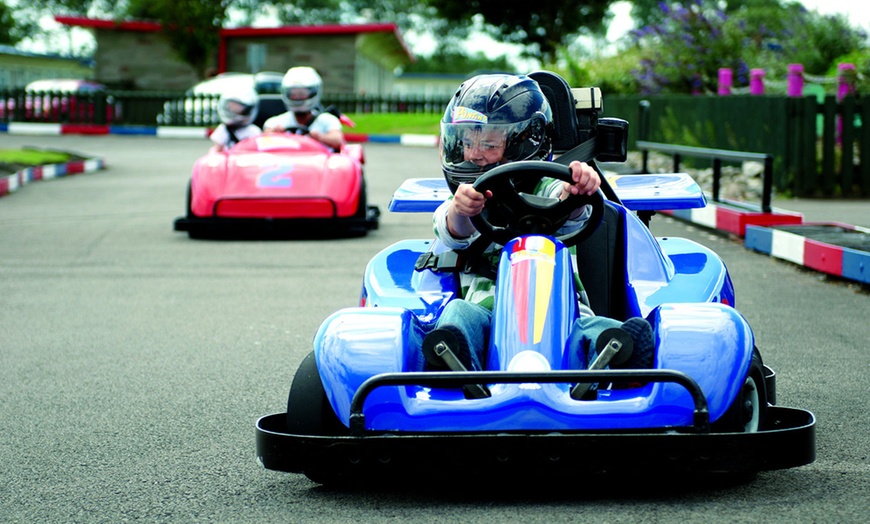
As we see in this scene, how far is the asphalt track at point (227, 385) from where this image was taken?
3402 millimetres

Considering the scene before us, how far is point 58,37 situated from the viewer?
247ft

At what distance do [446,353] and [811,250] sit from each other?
5.67m

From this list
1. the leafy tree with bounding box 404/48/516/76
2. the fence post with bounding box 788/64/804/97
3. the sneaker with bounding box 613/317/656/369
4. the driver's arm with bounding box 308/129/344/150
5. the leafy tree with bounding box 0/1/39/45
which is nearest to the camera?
the sneaker with bounding box 613/317/656/369

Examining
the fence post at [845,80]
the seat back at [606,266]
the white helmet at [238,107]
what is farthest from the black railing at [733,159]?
the seat back at [606,266]

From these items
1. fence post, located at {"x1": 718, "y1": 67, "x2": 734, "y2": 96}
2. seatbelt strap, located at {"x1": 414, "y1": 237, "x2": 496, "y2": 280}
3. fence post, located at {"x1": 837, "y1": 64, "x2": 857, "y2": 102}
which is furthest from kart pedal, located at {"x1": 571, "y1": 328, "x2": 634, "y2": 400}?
fence post, located at {"x1": 718, "y1": 67, "x2": 734, "y2": 96}

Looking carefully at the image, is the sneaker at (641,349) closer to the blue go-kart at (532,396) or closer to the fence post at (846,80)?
the blue go-kart at (532,396)

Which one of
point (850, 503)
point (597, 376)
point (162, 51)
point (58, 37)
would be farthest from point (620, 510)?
point (58, 37)

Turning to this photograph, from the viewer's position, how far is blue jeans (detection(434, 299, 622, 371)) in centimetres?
361

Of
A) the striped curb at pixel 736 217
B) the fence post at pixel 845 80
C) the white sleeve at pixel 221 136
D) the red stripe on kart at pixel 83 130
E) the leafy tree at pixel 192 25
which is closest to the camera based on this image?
the striped curb at pixel 736 217

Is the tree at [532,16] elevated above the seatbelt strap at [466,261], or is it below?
above

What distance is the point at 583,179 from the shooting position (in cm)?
376

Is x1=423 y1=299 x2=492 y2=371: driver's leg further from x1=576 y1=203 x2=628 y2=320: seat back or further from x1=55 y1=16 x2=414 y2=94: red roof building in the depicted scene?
x1=55 y1=16 x2=414 y2=94: red roof building

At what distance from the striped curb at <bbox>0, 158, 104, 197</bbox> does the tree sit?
25675 millimetres

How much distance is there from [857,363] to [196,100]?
93.5ft
